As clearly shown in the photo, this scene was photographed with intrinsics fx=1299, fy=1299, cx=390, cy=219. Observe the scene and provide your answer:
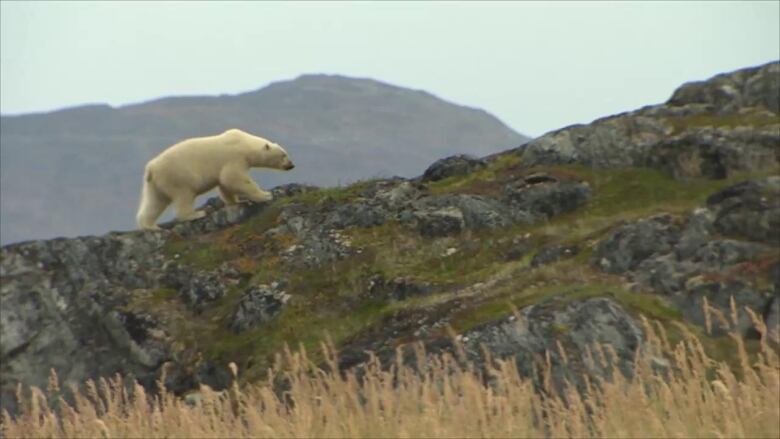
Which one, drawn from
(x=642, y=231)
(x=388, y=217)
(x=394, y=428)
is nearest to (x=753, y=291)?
(x=642, y=231)

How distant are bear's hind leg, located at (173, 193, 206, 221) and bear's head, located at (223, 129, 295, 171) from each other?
4.88ft

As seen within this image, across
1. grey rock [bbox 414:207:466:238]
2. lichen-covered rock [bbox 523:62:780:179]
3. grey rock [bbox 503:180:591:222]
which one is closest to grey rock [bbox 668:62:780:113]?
lichen-covered rock [bbox 523:62:780:179]

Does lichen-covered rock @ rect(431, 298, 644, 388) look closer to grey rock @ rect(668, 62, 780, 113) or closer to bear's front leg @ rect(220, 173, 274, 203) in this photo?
bear's front leg @ rect(220, 173, 274, 203)

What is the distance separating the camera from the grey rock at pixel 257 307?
22.3 metres

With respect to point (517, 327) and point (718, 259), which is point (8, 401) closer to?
point (517, 327)

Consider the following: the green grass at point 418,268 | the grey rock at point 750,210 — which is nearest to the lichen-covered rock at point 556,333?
the green grass at point 418,268

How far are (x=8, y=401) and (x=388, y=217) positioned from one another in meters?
7.74

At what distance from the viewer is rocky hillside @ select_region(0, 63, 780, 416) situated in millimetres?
19234

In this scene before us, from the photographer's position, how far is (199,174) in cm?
2675

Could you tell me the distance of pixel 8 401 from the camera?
23.2 metres

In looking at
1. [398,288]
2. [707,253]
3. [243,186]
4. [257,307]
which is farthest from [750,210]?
[243,186]

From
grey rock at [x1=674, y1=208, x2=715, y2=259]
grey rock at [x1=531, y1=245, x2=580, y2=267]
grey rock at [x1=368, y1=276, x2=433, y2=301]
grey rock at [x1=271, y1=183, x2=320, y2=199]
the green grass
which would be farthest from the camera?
grey rock at [x1=271, y1=183, x2=320, y2=199]

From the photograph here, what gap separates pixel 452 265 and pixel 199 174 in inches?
257

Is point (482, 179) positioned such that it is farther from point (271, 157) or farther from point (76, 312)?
point (76, 312)
